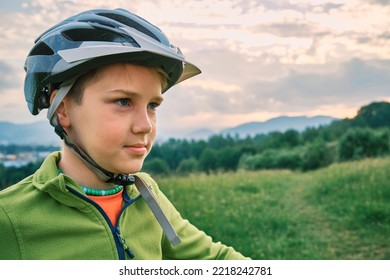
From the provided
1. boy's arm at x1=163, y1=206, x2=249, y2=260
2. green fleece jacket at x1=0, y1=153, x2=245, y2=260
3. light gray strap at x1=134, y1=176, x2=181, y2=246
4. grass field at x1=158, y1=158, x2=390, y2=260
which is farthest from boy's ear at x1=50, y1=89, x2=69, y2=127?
grass field at x1=158, y1=158, x2=390, y2=260

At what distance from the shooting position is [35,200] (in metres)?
1.81

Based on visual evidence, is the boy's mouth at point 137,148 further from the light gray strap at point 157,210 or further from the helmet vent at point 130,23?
the helmet vent at point 130,23

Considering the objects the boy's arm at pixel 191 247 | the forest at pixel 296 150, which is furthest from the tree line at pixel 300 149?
the boy's arm at pixel 191 247

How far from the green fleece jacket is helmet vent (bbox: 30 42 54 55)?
404 mm

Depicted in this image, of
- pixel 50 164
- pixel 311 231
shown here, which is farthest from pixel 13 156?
pixel 311 231

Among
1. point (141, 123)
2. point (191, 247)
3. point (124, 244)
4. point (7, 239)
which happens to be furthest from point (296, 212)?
point (7, 239)

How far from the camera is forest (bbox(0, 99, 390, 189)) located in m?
5.71

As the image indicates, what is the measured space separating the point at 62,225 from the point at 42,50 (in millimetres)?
708

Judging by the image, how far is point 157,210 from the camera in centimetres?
202

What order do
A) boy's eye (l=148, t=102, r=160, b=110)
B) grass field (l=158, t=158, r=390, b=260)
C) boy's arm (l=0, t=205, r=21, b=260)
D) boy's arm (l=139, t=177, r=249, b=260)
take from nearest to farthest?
1. boy's arm (l=0, t=205, r=21, b=260)
2. boy's eye (l=148, t=102, r=160, b=110)
3. boy's arm (l=139, t=177, r=249, b=260)
4. grass field (l=158, t=158, r=390, b=260)

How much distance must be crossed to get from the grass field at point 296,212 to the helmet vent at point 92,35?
2.38 m

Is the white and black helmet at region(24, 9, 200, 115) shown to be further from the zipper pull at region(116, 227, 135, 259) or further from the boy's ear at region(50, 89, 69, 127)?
the zipper pull at region(116, 227, 135, 259)

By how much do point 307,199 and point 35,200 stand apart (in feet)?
13.3
